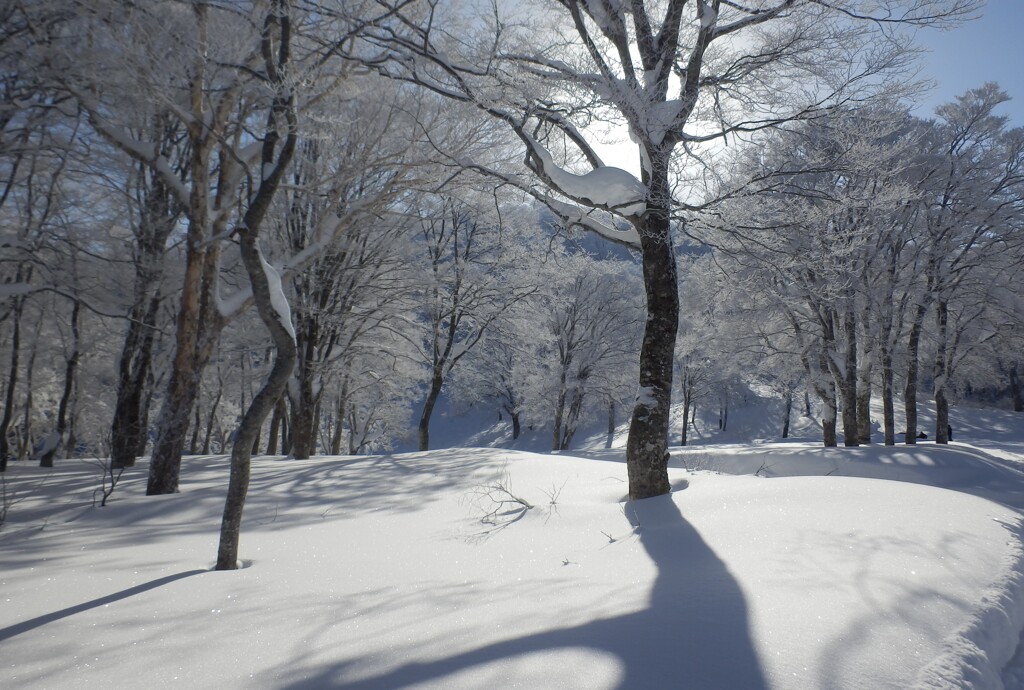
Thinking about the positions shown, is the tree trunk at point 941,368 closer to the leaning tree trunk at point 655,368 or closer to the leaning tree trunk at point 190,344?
the leaning tree trunk at point 655,368

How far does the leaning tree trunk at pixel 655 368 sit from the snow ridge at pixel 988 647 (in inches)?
122

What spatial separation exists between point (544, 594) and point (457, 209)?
45.8 ft

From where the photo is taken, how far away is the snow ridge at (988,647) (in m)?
1.97

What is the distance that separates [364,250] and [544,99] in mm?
9847

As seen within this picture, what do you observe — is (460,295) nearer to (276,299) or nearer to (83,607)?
(276,299)

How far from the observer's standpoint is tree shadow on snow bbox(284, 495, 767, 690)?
6.35ft

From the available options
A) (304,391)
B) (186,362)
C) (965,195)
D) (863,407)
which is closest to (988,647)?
(186,362)

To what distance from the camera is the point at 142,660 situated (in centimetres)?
241

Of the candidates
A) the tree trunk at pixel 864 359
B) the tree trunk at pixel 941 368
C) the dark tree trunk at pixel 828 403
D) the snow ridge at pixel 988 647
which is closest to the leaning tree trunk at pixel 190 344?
the snow ridge at pixel 988 647

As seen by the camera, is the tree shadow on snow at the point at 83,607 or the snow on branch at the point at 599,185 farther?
the snow on branch at the point at 599,185

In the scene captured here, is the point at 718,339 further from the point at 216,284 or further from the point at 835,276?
the point at 216,284

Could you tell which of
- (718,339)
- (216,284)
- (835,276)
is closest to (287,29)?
(216,284)

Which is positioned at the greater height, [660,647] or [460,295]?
[460,295]

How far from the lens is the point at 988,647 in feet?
Answer: 7.65
